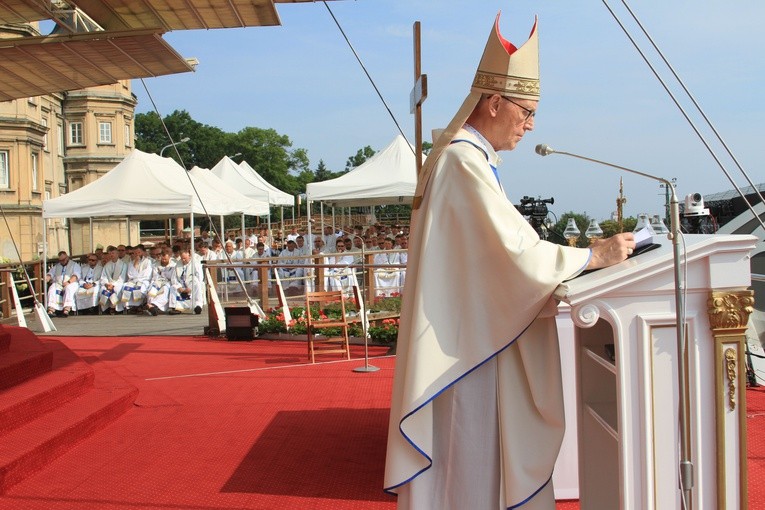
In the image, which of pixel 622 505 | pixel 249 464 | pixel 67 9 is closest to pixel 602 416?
pixel 622 505

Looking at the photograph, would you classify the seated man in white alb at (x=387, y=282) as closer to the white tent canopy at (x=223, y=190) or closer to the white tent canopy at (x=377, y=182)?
the white tent canopy at (x=377, y=182)

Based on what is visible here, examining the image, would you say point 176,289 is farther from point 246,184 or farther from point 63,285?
point 246,184

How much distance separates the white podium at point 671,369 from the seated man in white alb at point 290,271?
761cm

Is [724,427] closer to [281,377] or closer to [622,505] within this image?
[622,505]

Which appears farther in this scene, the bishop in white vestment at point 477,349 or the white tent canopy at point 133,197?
the white tent canopy at point 133,197

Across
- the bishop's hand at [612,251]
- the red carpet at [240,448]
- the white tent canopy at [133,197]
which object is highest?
the white tent canopy at [133,197]

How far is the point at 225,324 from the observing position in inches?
450

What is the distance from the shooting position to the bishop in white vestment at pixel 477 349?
7.89 ft

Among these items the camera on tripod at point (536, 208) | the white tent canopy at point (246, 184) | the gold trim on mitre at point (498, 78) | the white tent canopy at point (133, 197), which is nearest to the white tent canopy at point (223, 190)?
the white tent canopy at point (133, 197)

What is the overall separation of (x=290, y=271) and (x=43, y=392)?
870 centimetres

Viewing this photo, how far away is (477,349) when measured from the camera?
2451 mm

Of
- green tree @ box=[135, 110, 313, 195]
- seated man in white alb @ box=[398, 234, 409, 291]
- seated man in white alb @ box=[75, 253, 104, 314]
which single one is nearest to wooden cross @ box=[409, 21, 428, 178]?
seated man in white alb @ box=[398, 234, 409, 291]

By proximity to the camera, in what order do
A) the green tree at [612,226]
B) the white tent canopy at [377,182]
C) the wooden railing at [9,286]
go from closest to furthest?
the green tree at [612,226], the wooden railing at [9,286], the white tent canopy at [377,182]

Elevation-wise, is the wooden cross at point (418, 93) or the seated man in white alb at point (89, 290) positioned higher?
the wooden cross at point (418, 93)
